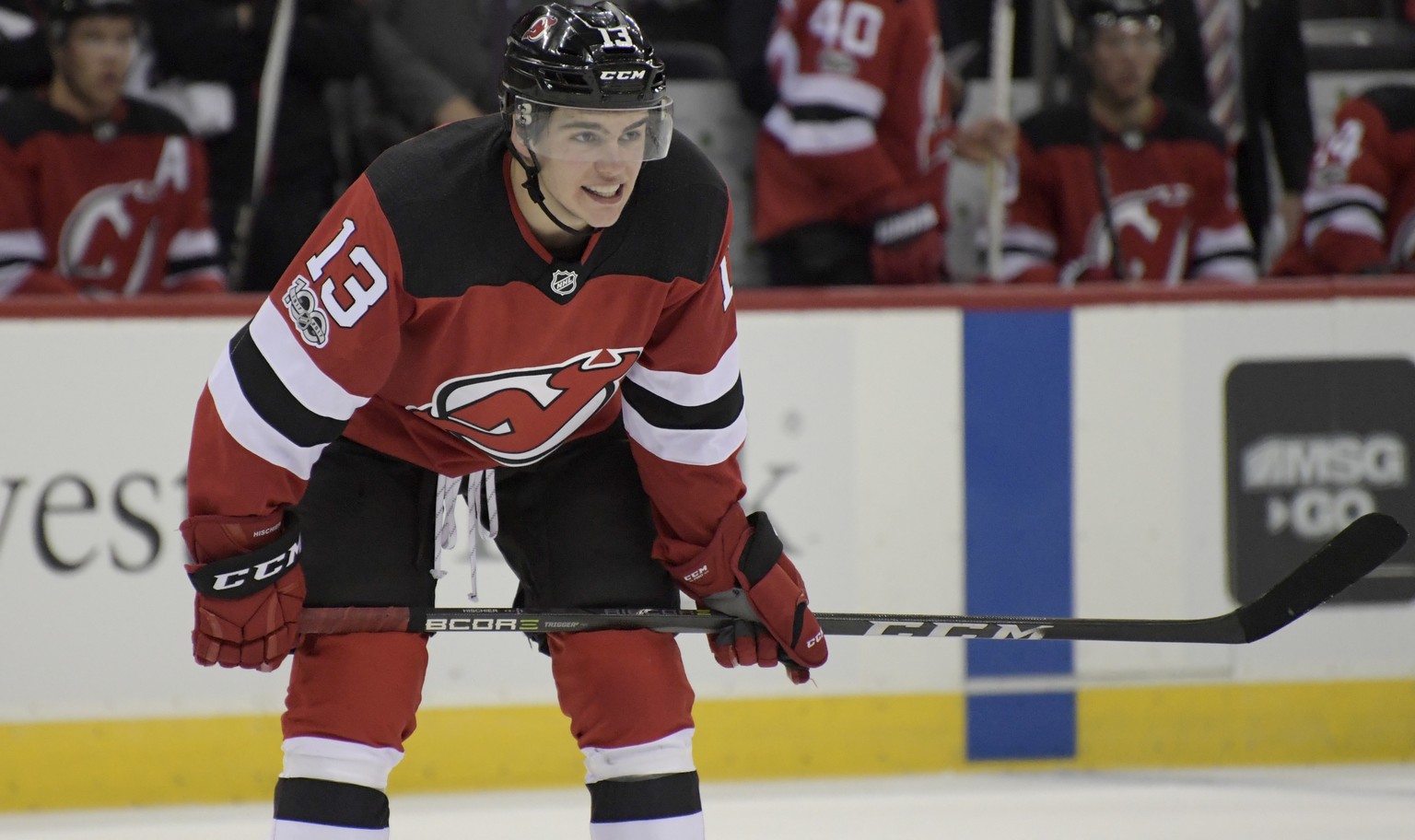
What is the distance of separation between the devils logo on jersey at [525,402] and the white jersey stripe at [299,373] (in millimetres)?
123

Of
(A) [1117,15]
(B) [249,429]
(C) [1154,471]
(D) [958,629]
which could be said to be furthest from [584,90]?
(A) [1117,15]

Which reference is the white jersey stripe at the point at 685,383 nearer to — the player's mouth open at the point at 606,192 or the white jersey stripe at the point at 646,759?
the player's mouth open at the point at 606,192

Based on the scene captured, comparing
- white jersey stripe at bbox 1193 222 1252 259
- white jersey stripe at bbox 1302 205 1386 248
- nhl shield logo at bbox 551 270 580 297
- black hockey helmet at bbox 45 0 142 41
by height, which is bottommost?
nhl shield logo at bbox 551 270 580 297

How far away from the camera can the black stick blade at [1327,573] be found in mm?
2129

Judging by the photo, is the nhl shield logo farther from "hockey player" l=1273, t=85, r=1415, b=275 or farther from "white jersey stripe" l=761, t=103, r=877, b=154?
"hockey player" l=1273, t=85, r=1415, b=275

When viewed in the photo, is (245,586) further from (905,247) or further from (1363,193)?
(1363,193)

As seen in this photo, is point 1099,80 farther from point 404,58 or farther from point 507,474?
point 507,474

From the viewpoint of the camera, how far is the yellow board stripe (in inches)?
119

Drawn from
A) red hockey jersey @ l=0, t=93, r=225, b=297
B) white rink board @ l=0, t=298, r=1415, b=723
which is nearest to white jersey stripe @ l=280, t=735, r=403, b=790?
white rink board @ l=0, t=298, r=1415, b=723

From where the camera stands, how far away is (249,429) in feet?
5.75

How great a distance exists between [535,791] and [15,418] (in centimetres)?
113

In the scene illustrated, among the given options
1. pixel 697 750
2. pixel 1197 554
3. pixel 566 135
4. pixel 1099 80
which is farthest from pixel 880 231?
pixel 566 135

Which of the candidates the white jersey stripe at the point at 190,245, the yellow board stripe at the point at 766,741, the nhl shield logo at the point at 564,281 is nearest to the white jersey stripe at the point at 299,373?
the nhl shield logo at the point at 564,281

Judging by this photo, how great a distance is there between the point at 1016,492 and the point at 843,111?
36.1 inches
